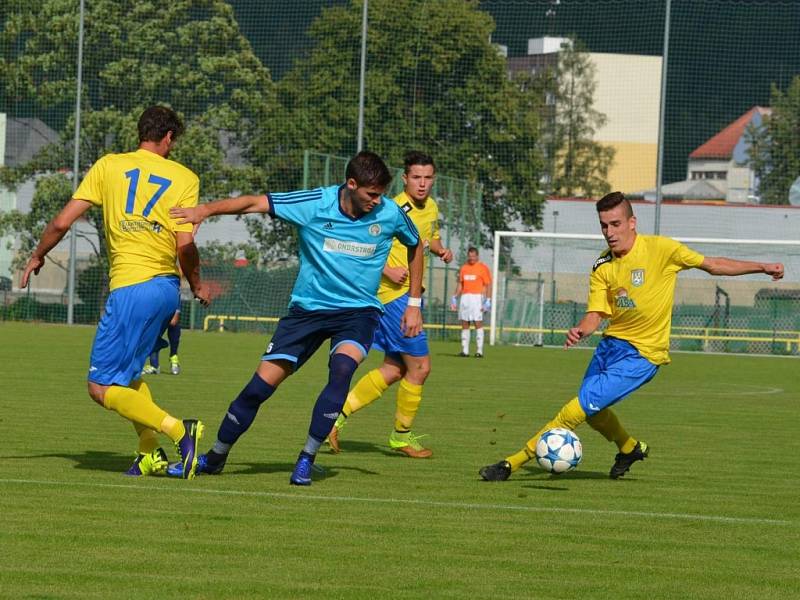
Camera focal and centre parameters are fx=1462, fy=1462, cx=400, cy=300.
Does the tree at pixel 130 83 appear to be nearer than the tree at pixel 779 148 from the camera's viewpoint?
Yes

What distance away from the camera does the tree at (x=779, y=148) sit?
1854 inches

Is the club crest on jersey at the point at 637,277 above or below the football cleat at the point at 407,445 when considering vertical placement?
above

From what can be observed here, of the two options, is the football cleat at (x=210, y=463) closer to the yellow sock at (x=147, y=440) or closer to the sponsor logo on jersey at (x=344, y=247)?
the yellow sock at (x=147, y=440)

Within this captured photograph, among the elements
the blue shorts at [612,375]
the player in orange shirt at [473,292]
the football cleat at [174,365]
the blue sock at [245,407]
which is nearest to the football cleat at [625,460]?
the blue shorts at [612,375]

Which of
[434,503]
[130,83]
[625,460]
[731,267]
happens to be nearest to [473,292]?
[130,83]

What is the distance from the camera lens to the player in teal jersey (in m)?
8.04

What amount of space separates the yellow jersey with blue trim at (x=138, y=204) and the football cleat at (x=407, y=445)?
8.70 feet

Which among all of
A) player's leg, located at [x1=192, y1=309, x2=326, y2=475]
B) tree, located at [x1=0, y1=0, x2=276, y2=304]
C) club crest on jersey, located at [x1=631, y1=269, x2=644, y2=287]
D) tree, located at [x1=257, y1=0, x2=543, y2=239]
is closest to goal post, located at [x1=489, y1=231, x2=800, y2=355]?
tree, located at [x1=257, y1=0, x2=543, y2=239]

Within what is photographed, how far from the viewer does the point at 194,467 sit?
26.6 feet

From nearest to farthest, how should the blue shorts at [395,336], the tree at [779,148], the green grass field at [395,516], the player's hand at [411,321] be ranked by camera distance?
the green grass field at [395,516] < the player's hand at [411,321] < the blue shorts at [395,336] < the tree at [779,148]

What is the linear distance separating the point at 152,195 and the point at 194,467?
1522 mm

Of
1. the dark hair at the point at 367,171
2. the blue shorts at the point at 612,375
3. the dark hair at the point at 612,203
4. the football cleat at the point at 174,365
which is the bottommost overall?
the football cleat at the point at 174,365

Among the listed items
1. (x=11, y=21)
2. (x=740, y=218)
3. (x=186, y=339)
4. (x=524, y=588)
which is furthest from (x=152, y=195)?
(x=740, y=218)

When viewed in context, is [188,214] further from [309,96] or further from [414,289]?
[309,96]
